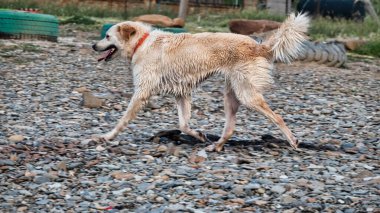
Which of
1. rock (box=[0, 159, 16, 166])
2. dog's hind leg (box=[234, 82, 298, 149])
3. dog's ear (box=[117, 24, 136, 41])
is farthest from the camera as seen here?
dog's ear (box=[117, 24, 136, 41])

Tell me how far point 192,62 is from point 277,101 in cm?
422

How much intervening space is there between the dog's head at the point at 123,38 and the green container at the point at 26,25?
8.33 metres

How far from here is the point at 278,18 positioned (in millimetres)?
29109

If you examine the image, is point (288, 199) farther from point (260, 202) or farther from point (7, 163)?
point (7, 163)

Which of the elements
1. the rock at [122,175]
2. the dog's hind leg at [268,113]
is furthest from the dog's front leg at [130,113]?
the rock at [122,175]

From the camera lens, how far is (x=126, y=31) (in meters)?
9.48

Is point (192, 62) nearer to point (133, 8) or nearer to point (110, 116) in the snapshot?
point (110, 116)

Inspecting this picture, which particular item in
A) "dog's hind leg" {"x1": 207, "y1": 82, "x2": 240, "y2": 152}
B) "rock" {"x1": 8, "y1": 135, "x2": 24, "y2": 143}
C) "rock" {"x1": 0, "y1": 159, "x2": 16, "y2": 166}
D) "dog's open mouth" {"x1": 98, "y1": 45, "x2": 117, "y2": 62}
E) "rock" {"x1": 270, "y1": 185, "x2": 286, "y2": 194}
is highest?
"dog's open mouth" {"x1": 98, "y1": 45, "x2": 117, "y2": 62}

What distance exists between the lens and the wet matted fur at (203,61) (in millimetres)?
8898

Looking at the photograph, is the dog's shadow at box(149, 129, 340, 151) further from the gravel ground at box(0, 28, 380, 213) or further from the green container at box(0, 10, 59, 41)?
the green container at box(0, 10, 59, 41)

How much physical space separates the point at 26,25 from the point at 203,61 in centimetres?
958

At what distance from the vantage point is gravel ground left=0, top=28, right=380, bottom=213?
6.97 metres

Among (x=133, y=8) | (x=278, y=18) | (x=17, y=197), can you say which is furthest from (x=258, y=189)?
(x=133, y=8)

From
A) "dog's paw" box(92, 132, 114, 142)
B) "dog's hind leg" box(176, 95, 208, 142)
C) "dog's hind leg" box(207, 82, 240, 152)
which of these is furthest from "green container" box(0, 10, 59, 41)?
"dog's hind leg" box(207, 82, 240, 152)
